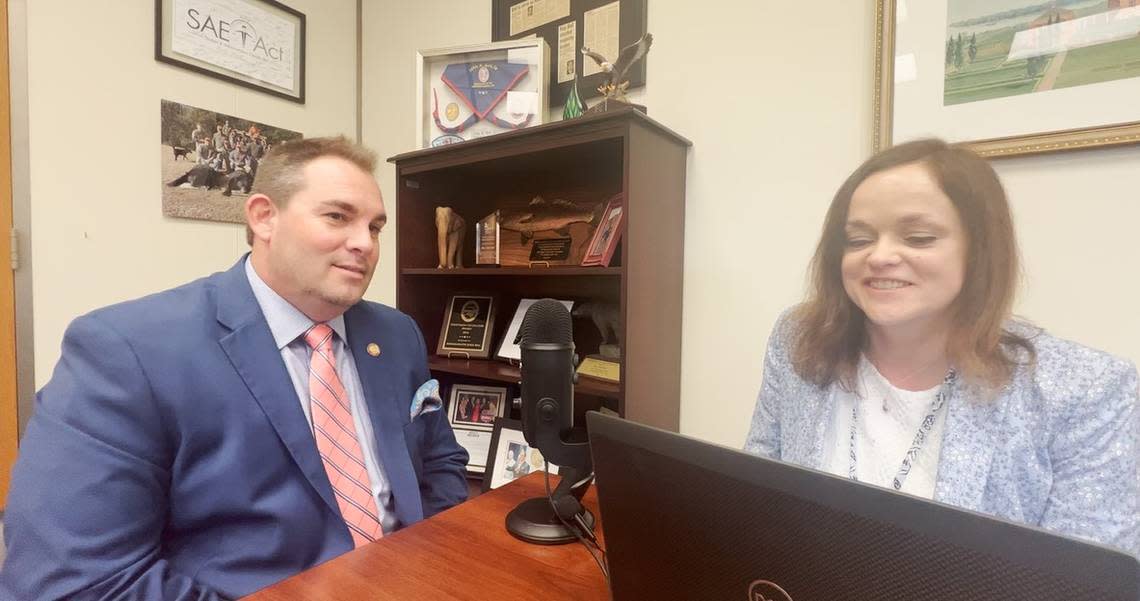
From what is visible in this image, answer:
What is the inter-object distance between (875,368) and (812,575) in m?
0.79

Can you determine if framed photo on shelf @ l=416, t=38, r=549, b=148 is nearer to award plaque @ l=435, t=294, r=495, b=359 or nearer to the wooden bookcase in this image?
the wooden bookcase

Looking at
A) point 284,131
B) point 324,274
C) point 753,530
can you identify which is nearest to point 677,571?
point 753,530

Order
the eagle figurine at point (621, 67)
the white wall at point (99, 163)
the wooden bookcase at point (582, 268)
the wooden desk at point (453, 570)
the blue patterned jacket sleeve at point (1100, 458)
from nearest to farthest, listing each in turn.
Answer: the wooden desk at point (453, 570) → the blue patterned jacket sleeve at point (1100, 458) → the wooden bookcase at point (582, 268) → the eagle figurine at point (621, 67) → the white wall at point (99, 163)

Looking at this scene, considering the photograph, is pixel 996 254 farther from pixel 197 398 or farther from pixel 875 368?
pixel 197 398

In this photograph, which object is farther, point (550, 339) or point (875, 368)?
point (875, 368)

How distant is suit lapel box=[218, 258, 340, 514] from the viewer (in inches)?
37.2

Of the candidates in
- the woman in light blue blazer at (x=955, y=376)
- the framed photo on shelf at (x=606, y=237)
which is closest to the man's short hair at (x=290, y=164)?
the framed photo on shelf at (x=606, y=237)

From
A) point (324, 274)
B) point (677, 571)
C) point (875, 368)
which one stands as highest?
point (324, 274)

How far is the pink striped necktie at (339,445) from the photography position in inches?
40.1

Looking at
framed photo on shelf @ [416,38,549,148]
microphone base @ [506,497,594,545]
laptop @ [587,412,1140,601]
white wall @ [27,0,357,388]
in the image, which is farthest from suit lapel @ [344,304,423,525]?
white wall @ [27,0,357,388]

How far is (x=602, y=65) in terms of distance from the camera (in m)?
1.61

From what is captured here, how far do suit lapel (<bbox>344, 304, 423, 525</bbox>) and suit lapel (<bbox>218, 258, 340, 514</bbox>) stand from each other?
155mm

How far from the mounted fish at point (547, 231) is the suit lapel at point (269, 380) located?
0.97m

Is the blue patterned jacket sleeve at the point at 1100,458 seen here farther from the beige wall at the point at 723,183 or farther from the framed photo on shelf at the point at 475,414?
the framed photo on shelf at the point at 475,414
